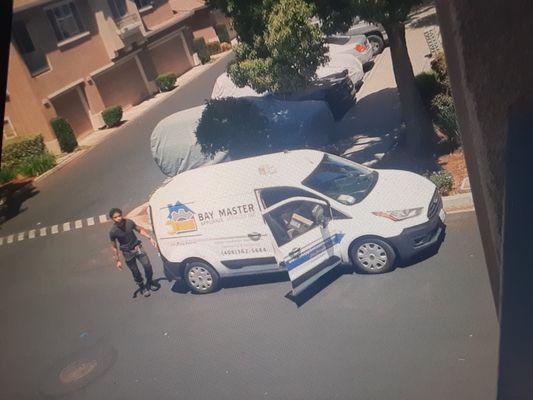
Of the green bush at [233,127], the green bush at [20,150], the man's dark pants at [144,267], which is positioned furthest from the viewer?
the green bush at [20,150]

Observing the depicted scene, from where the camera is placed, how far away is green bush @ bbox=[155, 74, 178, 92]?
30431 millimetres

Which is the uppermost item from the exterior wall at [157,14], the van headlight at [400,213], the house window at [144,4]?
the house window at [144,4]

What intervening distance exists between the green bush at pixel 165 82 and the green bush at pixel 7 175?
10.9m

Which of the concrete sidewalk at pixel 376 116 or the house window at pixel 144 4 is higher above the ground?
the house window at pixel 144 4

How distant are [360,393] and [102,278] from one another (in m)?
7.02

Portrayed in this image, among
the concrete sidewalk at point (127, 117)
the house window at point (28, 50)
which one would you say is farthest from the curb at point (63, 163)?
the house window at point (28, 50)

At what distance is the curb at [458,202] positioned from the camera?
8.79 metres

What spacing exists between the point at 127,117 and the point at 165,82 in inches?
161

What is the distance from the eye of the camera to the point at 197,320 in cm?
838

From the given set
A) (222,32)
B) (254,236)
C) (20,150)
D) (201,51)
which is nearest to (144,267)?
(254,236)

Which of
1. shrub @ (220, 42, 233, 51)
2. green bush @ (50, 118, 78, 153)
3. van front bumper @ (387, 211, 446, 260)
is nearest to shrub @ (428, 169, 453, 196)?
van front bumper @ (387, 211, 446, 260)

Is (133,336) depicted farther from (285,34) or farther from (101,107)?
(101,107)

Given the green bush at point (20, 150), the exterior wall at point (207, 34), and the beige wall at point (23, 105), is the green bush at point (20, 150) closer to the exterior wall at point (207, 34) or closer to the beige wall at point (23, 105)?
the beige wall at point (23, 105)

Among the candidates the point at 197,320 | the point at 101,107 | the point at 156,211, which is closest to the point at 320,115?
the point at 156,211
